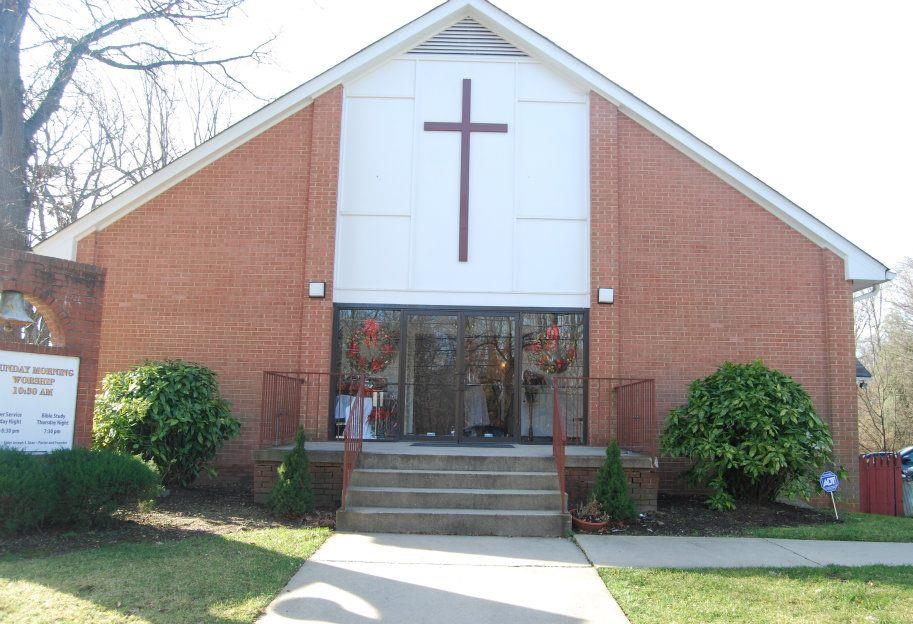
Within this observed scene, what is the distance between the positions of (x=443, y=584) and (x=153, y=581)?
218cm

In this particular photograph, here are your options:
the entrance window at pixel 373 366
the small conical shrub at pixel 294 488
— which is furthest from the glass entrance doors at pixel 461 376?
the small conical shrub at pixel 294 488

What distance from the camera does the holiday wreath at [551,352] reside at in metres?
11.0

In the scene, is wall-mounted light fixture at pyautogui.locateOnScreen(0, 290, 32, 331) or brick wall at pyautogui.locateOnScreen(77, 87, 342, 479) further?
brick wall at pyautogui.locateOnScreen(77, 87, 342, 479)

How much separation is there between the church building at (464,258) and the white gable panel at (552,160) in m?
0.03

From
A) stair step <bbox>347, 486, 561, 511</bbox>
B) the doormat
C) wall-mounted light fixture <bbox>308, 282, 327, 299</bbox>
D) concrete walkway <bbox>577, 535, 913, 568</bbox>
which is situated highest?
wall-mounted light fixture <bbox>308, 282, 327, 299</bbox>

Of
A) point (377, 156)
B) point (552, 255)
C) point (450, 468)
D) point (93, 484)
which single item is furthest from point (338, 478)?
point (377, 156)

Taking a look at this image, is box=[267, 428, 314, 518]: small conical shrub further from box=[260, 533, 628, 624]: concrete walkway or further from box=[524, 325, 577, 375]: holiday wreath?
box=[524, 325, 577, 375]: holiday wreath

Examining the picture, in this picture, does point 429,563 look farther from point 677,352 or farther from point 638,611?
point 677,352

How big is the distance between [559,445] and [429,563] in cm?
237

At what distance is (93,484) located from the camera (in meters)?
6.95

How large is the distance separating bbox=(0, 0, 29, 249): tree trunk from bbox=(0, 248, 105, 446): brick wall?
15.9 feet

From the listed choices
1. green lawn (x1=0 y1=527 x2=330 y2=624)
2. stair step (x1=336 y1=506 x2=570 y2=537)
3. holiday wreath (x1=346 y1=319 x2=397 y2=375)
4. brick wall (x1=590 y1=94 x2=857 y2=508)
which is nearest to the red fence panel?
brick wall (x1=590 y1=94 x2=857 y2=508)

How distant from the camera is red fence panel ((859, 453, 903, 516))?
1143 cm

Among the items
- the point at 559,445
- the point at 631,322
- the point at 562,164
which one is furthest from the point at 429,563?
the point at 562,164
